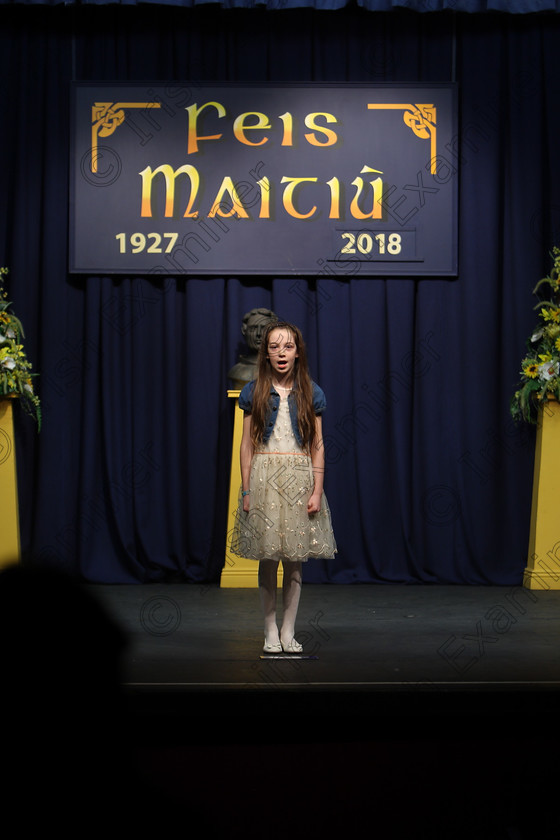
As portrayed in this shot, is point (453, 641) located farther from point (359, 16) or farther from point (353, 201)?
point (359, 16)

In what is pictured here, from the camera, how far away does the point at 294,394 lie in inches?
151

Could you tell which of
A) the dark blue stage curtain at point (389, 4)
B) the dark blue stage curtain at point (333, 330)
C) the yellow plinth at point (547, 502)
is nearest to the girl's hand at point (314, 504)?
the dark blue stage curtain at point (333, 330)

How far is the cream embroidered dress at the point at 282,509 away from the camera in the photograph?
3709 millimetres

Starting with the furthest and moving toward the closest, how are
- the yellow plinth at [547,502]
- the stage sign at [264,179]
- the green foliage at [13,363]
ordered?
the stage sign at [264,179], the yellow plinth at [547,502], the green foliage at [13,363]

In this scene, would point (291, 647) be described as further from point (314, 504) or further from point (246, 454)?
point (246, 454)

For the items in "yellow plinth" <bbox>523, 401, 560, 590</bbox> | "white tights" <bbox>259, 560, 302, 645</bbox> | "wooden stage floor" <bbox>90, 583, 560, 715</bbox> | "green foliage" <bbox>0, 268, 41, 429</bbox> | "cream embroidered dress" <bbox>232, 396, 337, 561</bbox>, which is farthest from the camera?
"yellow plinth" <bbox>523, 401, 560, 590</bbox>

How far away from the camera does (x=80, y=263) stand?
5.82 m

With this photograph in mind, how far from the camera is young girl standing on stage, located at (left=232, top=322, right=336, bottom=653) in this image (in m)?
3.73

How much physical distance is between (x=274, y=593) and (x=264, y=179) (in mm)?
2879

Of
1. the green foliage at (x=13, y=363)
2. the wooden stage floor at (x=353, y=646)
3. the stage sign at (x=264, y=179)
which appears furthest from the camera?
the stage sign at (x=264, y=179)

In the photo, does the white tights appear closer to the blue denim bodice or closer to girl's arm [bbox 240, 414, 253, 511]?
girl's arm [bbox 240, 414, 253, 511]

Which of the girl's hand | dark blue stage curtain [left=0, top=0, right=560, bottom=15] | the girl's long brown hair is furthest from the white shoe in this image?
dark blue stage curtain [left=0, top=0, right=560, bottom=15]

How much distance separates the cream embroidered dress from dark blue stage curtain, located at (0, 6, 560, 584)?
2.03 metres

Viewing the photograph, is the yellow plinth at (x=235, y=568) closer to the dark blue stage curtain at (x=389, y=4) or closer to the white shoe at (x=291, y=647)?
the white shoe at (x=291, y=647)
